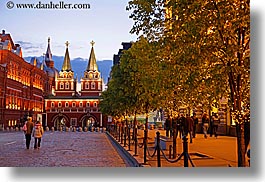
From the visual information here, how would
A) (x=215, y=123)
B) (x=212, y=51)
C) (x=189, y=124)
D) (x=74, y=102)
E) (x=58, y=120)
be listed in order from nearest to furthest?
(x=212, y=51), (x=189, y=124), (x=215, y=123), (x=58, y=120), (x=74, y=102)

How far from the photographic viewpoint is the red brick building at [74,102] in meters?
20.9

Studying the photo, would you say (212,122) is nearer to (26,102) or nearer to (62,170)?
(26,102)

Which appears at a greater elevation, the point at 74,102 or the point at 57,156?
the point at 74,102

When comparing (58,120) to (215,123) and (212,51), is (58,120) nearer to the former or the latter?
(215,123)

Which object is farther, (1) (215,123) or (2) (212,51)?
(1) (215,123)

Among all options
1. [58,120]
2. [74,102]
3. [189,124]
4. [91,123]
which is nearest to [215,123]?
[189,124]

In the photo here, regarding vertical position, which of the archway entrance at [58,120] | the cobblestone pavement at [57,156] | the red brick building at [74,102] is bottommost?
the cobblestone pavement at [57,156]

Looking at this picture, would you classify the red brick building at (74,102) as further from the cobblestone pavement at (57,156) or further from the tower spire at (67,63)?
the cobblestone pavement at (57,156)

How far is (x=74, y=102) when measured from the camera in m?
32.1

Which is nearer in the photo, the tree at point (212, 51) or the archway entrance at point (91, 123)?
the tree at point (212, 51)

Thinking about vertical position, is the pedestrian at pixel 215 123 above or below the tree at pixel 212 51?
below

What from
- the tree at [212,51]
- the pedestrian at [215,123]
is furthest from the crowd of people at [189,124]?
the tree at [212,51]

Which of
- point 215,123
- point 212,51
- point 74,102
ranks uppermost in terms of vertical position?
point 212,51

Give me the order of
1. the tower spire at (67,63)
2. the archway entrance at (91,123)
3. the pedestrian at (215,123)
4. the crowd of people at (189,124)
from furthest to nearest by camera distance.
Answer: the archway entrance at (91,123), the pedestrian at (215,123), the crowd of people at (189,124), the tower spire at (67,63)
